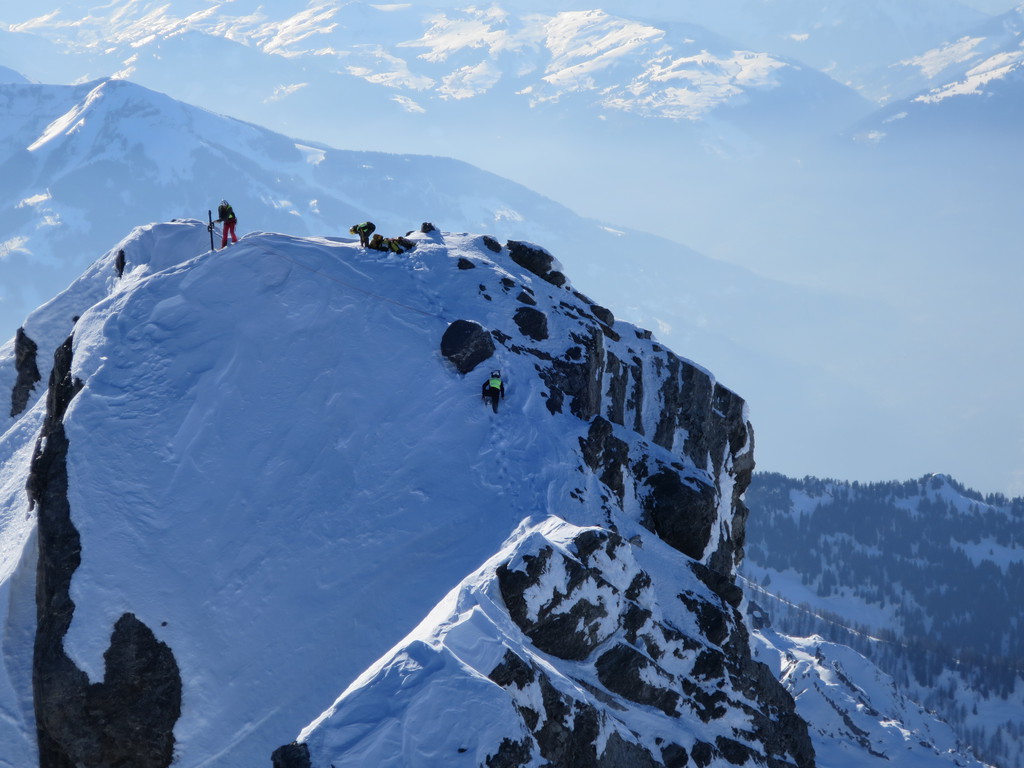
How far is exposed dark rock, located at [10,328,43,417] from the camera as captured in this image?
234 feet

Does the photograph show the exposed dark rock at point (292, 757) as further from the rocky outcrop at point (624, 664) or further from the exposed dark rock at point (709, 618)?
the exposed dark rock at point (709, 618)

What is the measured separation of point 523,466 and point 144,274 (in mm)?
33131

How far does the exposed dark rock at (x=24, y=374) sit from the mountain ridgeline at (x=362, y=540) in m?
6.87

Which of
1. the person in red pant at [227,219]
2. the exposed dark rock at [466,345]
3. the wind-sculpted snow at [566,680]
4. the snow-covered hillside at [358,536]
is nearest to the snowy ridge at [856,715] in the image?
the snow-covered hillside at [358,536]

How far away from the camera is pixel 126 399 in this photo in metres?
52.9

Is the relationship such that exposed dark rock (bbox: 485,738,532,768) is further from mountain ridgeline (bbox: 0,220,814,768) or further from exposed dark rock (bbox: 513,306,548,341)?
exposed dark rock (bbox: 513,306,548,341)

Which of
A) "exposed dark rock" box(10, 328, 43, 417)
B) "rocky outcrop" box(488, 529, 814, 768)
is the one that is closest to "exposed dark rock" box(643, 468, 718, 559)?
"rocky outcrop" box(488, 529, 814, 768)

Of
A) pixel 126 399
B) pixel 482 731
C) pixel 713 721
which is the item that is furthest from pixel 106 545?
pixel 713 721

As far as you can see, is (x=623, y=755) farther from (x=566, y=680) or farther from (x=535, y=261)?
(x=535, y=261)

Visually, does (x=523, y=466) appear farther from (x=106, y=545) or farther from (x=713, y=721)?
(x=106, y=545)

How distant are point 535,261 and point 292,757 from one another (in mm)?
46283

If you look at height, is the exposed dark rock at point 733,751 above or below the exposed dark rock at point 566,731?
below

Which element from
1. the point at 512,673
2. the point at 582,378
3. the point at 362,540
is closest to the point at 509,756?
the point at 512,673

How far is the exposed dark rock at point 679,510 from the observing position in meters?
55.8
